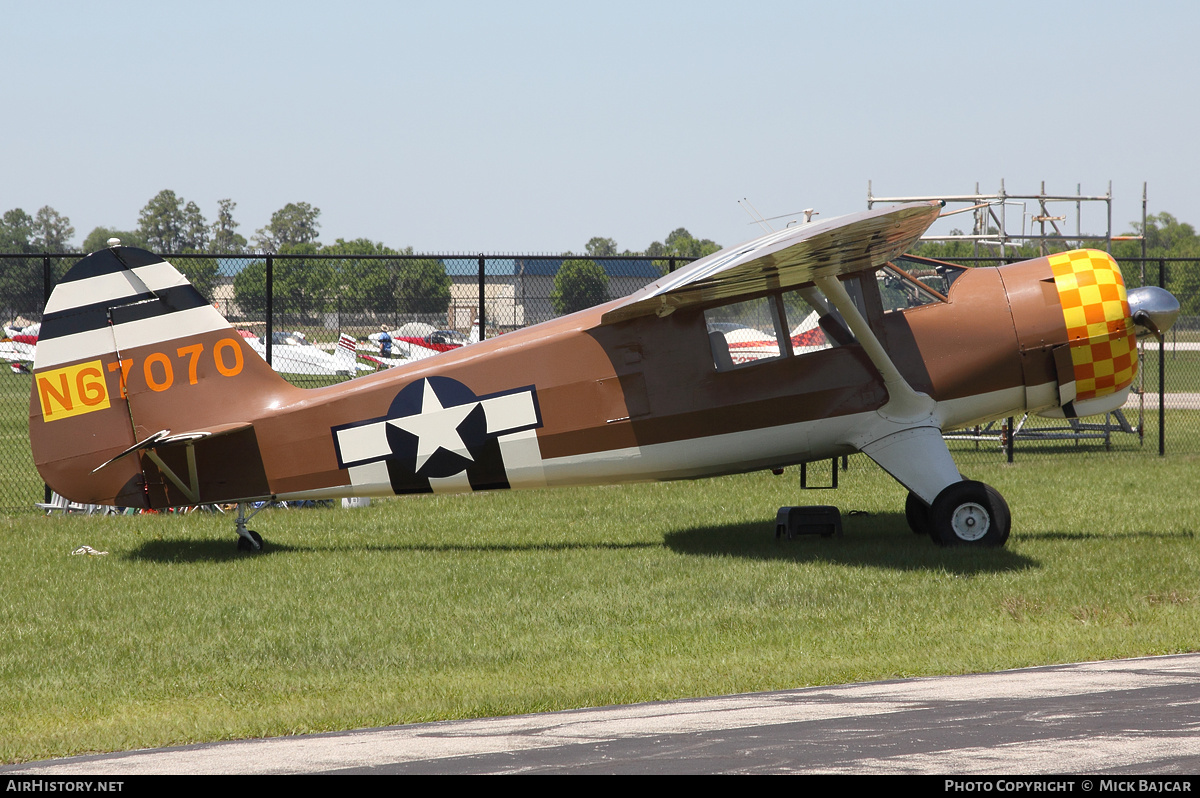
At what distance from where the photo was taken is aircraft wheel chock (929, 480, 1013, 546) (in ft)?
28.6

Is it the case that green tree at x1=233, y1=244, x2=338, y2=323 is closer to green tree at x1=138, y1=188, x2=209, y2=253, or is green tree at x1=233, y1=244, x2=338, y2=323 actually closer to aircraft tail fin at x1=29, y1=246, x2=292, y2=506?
aircraft tail fin at x1=29, y1=246, x2=292, y2=506

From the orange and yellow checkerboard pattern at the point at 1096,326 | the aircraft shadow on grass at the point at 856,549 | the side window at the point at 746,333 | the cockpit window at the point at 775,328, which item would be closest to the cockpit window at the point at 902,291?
the cockpit window at the point at 775,328

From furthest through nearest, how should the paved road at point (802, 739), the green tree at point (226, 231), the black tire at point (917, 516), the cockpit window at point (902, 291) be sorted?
the green tree at point (226, 231) < the black tire at point (917, 516) < the cockpit window at point (902, 291) < the paved road at point (802, 739)

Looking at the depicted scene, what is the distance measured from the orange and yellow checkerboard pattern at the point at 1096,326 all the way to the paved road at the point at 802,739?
4.11 meters

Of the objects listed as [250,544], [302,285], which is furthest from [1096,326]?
[302,285]

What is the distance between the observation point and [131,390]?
29.5 ft

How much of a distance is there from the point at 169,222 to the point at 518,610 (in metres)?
178

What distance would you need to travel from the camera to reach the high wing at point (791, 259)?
765 centimetres

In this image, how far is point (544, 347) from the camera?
8977 millimetres

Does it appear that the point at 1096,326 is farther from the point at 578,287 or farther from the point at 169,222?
the point at 169,222

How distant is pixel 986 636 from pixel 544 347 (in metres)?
4.23

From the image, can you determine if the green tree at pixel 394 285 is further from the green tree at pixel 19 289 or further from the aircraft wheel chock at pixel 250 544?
the aircraft wheel chock at pixel 250 544
